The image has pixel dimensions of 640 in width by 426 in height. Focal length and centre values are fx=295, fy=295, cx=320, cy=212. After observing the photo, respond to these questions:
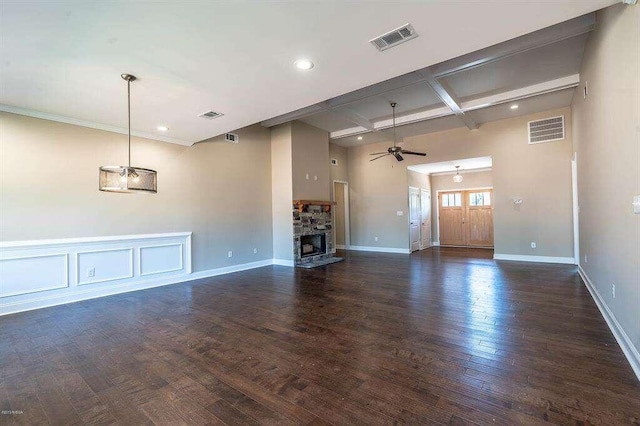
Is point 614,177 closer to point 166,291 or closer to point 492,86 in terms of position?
point 492,86

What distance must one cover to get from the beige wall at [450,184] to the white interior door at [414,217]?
1.53 meters

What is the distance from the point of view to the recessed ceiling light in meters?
2.92

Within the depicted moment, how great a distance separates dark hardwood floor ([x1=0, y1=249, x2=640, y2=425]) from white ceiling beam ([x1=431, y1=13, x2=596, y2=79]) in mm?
3267

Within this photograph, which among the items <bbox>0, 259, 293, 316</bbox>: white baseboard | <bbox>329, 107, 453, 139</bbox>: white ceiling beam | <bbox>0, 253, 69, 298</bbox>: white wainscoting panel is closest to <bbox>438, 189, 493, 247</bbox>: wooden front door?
<bbox>329, 107, 453, 139</bbox>: white ceiling beam

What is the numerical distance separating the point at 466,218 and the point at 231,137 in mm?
8157

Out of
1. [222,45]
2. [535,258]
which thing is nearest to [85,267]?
[222,45]

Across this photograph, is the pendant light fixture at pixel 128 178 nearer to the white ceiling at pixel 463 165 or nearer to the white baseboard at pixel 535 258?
the white ceiling at pixel 463 165

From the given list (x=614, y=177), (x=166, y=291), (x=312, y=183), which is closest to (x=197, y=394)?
(x=166, y=291)

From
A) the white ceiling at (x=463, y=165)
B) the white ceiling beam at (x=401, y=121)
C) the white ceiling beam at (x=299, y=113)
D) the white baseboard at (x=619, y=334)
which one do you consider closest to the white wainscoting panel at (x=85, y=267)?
the white ceiling beam at (x=299, y=113)

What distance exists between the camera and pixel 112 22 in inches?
88.5

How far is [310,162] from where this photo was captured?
24.8ft

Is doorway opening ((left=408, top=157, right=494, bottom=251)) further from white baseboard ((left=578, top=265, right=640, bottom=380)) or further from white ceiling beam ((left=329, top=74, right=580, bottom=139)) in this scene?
white baseboard ((left=578, top=265, right=640, bottom=380))

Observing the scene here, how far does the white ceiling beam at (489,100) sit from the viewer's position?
5137mm

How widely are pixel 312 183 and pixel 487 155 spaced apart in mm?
4497
